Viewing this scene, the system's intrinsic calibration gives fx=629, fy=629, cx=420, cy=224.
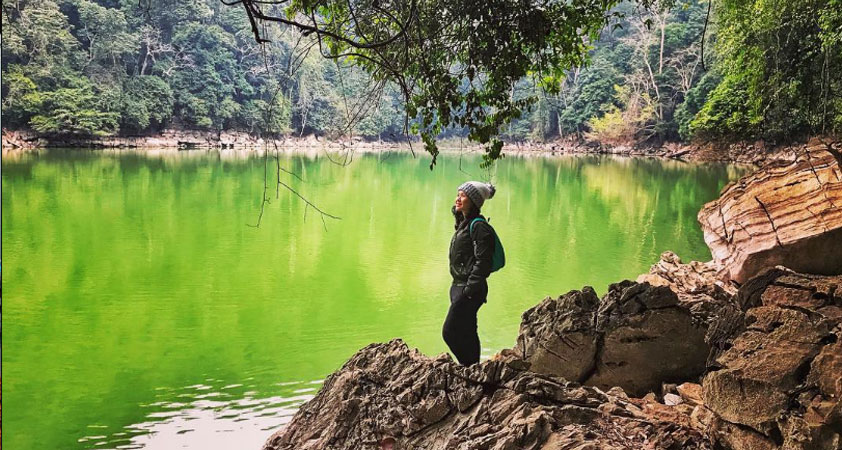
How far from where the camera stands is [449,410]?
287 centimetres

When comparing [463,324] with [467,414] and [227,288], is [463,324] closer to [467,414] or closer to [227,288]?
[467,414]

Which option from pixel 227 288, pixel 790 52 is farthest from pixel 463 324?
pixel 790 52

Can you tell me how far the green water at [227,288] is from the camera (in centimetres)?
503

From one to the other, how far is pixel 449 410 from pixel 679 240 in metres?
11.2

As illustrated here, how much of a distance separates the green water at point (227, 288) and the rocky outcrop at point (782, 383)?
321 centimetres

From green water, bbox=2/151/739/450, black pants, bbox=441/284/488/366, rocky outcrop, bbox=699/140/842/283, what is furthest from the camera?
rocky outcrop, bbox=699/140/842/283

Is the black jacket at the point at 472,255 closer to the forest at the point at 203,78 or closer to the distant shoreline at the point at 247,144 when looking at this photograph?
the forest at the point at 203,78

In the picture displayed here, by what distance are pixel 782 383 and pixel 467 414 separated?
1262 mm

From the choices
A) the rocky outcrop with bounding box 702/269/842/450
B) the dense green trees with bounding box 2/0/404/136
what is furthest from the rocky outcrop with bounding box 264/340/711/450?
the dense green trees with bounding box 2/0/404/136

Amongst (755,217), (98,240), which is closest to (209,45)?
(98,240)

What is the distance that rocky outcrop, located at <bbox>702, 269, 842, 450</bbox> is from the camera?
2.20m

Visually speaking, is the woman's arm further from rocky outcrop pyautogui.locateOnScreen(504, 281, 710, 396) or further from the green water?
the green water

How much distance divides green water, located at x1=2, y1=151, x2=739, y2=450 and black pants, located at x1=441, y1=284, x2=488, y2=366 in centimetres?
150

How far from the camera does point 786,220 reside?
5.59m
